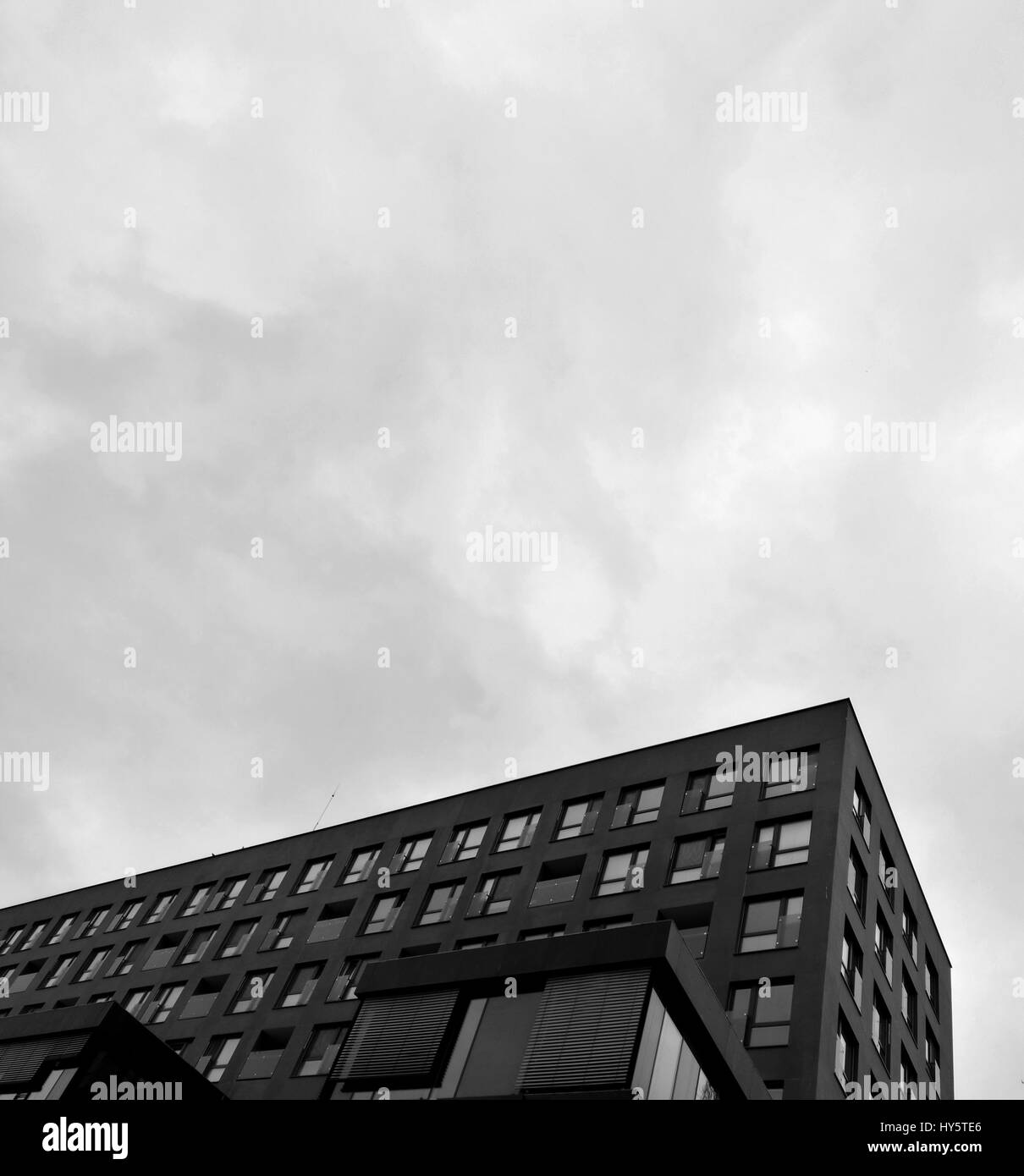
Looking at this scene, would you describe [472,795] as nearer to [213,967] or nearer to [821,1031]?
[213,967]

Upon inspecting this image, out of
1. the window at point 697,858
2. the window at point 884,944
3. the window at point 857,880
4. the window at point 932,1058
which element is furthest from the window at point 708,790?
the window at point 932,1058

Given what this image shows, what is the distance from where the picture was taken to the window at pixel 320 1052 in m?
37.3

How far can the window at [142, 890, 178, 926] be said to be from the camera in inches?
2096

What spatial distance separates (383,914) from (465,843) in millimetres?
4434

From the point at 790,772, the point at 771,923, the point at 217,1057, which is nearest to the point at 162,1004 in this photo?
the point at 217,1057

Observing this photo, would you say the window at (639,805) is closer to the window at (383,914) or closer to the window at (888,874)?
the window at (888,874)

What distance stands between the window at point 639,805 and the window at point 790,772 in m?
4.23

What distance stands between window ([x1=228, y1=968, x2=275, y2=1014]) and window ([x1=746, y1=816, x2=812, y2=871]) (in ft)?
72.1
